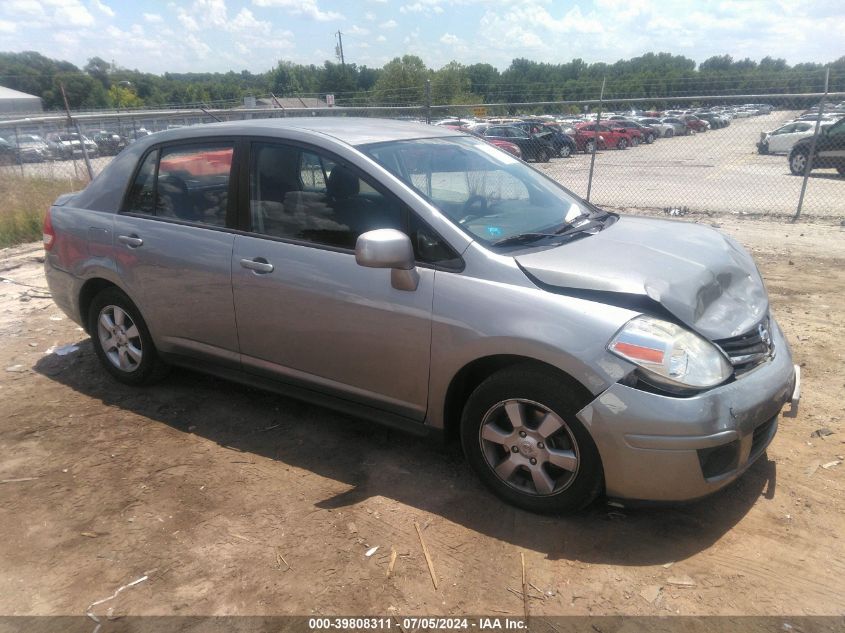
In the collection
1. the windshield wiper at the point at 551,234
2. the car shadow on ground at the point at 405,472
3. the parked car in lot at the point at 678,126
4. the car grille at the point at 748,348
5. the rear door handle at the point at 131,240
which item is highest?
the windshield wiper at the point at 551,234

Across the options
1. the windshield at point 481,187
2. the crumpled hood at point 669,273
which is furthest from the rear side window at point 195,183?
the crumpled hood at point 669,273

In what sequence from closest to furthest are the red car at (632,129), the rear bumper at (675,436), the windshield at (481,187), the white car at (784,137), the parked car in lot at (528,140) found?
the rear bumper at (675,436)
the windshield at (481,187)
the parked car in lot at (528,140)
the white car at (784,137)
the red car at (632,129)

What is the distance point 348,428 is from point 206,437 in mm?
865

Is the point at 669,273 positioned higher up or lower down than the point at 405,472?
higher up

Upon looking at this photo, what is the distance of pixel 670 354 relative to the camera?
2531mm

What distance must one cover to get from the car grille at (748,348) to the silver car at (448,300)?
0.5 inches

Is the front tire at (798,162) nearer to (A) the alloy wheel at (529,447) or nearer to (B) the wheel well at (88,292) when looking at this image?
(A) the alloy wheel at (529,447)

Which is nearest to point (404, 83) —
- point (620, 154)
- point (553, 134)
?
point (620, 154)

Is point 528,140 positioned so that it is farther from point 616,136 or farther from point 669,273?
point 669,273

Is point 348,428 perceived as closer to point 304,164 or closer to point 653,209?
point 304,164

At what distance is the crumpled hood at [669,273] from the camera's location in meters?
2.70

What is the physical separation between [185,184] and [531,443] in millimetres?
2682

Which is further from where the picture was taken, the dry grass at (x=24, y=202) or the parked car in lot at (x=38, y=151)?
the parked car in lot at (x=38, y=151)

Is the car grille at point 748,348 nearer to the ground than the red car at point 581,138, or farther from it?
farther from it
